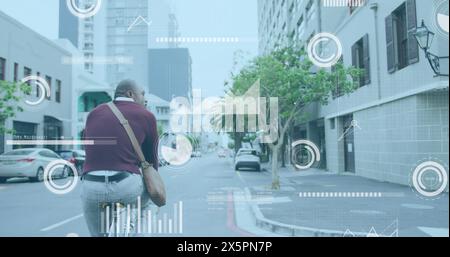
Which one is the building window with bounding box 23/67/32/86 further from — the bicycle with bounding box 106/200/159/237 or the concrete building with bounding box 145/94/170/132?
the bicycle with bounding box 106/200/159/237

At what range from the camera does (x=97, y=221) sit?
7.70 ft

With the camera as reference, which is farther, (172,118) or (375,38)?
(375,38)

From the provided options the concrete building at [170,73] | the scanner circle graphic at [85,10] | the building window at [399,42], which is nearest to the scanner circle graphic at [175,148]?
the concrete building at [170,73]

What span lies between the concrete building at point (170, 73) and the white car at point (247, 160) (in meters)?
9.47

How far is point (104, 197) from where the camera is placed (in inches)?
90.4

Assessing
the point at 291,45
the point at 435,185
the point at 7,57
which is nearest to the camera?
the point at 435,185

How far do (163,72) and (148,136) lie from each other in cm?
82

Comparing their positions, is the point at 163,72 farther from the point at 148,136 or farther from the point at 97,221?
the point at 97,221

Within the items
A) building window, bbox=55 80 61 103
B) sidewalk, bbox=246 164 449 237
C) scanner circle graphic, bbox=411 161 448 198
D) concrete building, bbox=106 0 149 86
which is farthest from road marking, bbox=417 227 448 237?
building window, bbox=55 80 61 103

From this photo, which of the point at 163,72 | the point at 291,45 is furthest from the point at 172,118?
the point at 291,45

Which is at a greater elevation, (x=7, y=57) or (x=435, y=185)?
(x=7, y=57)

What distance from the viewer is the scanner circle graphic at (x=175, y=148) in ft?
9.27

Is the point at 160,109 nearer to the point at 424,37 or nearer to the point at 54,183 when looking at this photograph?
the point at 54,183
